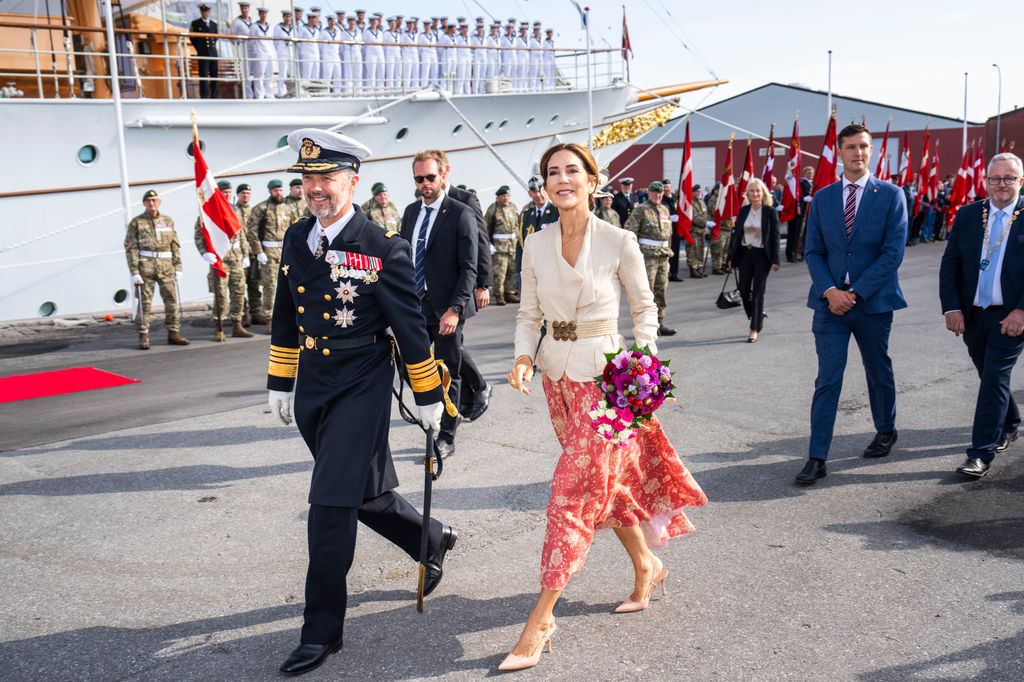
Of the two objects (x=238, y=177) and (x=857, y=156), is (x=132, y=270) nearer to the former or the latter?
(x=238, y=177)

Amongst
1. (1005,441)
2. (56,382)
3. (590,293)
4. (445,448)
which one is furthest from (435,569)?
(56,382)

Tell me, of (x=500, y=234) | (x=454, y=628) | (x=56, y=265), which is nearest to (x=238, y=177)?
(x=56, y=265)

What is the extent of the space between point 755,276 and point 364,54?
11098mm

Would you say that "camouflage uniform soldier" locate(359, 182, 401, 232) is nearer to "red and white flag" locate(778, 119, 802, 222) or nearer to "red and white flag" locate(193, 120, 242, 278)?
"red and white flag" locate(193, 120, 242, 278)

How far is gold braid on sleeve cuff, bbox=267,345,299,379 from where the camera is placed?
395 cm

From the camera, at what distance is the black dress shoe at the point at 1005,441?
5949 millimetres

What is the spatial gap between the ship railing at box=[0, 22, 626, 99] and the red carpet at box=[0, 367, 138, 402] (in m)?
6.43

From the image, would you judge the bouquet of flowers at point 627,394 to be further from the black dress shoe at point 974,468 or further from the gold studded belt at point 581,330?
the black dress shoe at point 974,468

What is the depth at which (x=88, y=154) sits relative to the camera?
48.6ft

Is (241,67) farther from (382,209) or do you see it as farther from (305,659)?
(305,659)

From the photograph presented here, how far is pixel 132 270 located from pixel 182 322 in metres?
2.55

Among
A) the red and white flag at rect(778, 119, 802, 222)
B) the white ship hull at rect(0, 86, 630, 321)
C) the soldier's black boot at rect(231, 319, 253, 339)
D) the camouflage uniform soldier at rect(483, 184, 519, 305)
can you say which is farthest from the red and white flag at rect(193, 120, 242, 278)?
the red and white flag at rect(778, 119, 802, 222)

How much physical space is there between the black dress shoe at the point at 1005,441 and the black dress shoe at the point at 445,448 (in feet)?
11.8

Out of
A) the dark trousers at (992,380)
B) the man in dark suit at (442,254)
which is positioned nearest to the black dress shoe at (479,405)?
the man in dark suit at (442,254)
